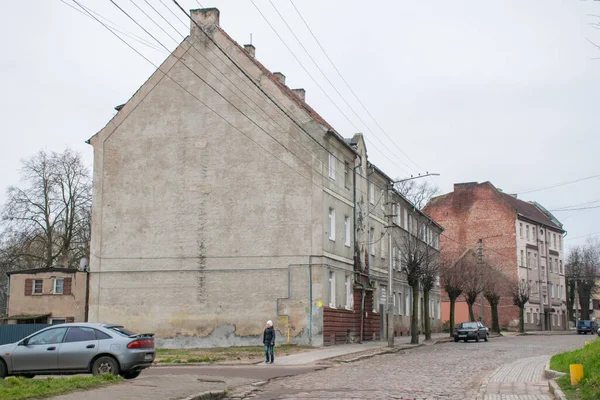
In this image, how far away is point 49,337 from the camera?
58.0ft

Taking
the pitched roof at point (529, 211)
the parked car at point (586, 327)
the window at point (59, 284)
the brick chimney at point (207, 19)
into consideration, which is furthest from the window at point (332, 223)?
the pitched roof at point (529, 211)

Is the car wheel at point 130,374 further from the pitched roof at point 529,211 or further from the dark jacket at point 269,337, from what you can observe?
the pitched roof at point 529,211

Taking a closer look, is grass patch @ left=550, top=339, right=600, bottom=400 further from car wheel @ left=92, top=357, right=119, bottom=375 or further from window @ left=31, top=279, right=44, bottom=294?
window @ left=31, top=279, right=44, bottom=294

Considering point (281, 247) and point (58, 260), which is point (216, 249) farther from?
point (58, 260)

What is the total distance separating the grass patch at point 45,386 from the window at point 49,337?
1.96 meters

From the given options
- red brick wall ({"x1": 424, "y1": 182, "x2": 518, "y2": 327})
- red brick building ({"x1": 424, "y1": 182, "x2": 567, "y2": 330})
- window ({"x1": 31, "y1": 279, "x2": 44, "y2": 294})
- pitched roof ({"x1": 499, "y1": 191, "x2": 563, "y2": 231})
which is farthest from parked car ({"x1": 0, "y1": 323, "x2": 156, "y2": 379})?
pitched roof ({"x1": 499, "y1": 191, "x2": 563, "y2": 231})

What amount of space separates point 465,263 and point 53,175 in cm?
3267

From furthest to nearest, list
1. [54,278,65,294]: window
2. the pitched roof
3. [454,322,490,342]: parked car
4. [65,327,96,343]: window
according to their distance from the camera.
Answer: the pitched roof, [454,322,490,342]: parked car, [54,278,65,294]: window, [65,327,96,343]: window

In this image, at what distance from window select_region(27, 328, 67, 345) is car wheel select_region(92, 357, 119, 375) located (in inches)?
45.5

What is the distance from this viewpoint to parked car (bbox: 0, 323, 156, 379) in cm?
1720

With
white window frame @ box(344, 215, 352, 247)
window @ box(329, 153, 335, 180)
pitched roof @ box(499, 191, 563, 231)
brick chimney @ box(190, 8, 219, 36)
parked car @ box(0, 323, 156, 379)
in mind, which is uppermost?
brick chimney @ box(190, 8, 219, 36)

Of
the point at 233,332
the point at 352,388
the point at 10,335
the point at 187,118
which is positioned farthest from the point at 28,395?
the point at 10,335

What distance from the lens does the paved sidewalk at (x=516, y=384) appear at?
47.2 feet

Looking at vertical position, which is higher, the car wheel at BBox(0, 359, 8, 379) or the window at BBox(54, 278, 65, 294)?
the window at BBox(54, 278, 65, 294)
